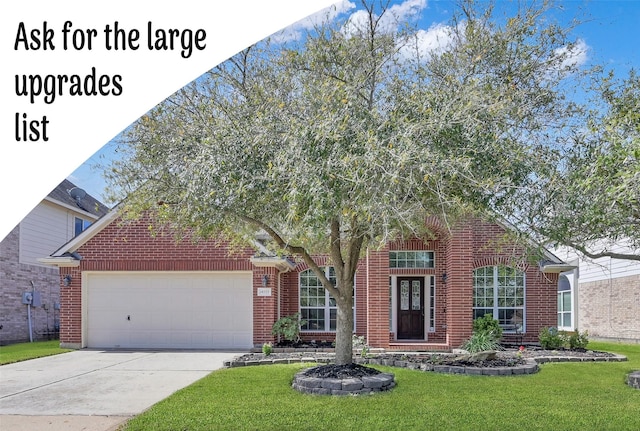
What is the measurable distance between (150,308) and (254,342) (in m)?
3.15

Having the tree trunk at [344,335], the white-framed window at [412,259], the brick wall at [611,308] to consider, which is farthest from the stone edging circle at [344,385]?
the brick wall at [611,308]

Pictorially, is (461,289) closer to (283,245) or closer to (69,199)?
(283,245)

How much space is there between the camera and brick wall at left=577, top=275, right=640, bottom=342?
20.0m

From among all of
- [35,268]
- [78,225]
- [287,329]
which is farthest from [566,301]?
[35,268]

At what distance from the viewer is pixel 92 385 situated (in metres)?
9.98

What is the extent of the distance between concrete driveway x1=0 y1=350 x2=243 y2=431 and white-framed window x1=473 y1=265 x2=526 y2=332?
703 cm

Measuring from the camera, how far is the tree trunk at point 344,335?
388 inches

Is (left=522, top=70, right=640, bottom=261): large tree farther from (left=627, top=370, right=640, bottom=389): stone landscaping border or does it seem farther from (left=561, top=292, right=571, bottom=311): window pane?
(left=561, top=292, right=571, bottom=311): window pane

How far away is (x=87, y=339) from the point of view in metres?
16.3

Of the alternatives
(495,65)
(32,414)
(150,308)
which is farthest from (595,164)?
(150,308)

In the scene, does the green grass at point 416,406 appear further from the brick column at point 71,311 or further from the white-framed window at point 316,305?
the brick column at point 71,311

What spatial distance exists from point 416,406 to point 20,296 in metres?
15.9

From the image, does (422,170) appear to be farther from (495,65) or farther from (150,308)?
(150,308)

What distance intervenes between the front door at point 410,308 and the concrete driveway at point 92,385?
5111 mm
